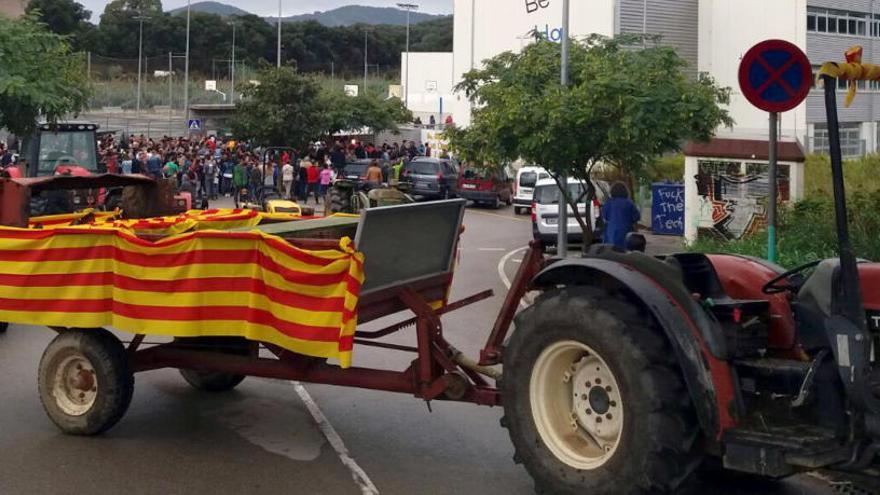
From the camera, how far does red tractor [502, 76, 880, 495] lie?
5.46 m

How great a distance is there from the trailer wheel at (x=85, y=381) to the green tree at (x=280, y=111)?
137 feet

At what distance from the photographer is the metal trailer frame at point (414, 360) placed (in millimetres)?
7223

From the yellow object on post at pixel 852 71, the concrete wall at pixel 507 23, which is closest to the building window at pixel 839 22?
the concrete wall at pixel 507 23

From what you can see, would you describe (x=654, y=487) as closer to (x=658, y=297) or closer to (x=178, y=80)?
(x=658, y=297)

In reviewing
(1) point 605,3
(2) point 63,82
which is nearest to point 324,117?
(1) point 605,3

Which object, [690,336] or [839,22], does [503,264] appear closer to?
[690,336]

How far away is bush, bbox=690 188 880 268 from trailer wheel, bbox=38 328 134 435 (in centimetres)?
827

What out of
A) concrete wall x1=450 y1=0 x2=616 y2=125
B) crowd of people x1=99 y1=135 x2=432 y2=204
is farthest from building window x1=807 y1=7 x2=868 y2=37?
crowd of people x1=99 y1=135 x2=432 y2=204

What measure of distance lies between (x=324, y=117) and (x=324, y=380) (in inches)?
1743

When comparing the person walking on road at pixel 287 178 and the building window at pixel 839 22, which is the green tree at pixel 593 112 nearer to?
the person walking on road at pixel 287 178

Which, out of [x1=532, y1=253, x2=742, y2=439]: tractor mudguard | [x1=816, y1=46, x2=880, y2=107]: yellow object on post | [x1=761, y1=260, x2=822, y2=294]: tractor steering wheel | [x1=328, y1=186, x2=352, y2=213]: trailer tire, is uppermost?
[x1=816, y1=46, x2=880, y2=107]: yellow object on post

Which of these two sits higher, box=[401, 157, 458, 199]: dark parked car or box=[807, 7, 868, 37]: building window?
box=[807, 7, 868, 37]: building window

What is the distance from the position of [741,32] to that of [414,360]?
43146 millimetres

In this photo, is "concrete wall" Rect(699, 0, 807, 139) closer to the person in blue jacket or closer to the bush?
the bush
